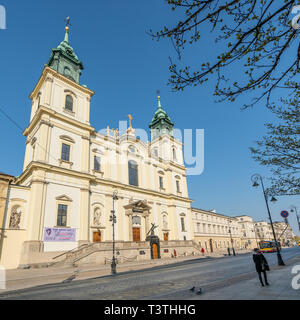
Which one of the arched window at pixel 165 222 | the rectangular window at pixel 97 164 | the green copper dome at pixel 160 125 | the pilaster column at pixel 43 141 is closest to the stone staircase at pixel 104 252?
the arched window at pixel 165 222

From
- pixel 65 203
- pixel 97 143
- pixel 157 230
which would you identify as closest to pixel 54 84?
pixel 97 143

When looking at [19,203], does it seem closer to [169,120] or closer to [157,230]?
[157,230]

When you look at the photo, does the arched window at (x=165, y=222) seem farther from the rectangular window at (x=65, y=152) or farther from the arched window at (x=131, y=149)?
the rectangular window at (x=65, y=152)

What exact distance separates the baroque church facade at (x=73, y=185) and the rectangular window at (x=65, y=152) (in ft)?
0.43

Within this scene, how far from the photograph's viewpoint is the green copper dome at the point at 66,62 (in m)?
29.1

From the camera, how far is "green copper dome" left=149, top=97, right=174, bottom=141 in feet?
152

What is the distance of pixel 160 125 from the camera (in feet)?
154

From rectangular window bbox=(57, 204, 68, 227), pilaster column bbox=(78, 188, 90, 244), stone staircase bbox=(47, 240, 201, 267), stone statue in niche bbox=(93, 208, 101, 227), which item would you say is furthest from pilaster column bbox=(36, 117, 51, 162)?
stone staircase bbox=(47, 240, 201, 267)

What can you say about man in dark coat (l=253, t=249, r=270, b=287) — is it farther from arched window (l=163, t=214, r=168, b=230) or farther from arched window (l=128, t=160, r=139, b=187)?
arched window (l=163, t=214, r=168, b=230)

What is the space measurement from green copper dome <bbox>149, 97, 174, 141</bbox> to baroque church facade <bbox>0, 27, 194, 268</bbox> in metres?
9.19

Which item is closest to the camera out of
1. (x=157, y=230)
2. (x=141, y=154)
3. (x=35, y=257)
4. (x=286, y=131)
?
(x=286, y=131)

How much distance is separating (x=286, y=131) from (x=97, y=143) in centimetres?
2514
